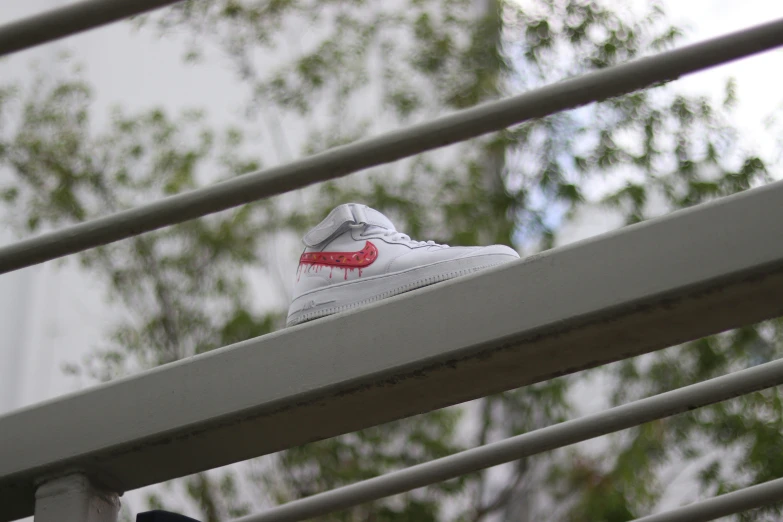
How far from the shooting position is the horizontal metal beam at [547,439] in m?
1.26

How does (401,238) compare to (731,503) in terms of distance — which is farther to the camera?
(401,238)

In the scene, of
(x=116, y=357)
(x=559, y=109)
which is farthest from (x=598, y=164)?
(x=559, y=109)

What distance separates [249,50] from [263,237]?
78.3 inches

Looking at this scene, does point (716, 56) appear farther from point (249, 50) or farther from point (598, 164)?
point (249, 50)

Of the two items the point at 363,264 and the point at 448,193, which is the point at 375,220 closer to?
the point at 363,264

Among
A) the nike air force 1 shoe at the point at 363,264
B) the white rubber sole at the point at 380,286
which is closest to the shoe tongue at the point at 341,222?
the nike air force 1 shoe at the point at 363,264

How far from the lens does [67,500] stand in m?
1.25

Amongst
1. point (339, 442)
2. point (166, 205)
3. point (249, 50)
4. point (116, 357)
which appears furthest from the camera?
point (249, 50)

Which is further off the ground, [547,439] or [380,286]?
[380,286]

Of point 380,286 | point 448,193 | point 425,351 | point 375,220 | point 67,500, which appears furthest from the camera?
point 448,193

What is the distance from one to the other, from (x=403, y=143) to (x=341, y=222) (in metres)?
0.37

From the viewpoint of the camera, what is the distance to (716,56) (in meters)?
1.06

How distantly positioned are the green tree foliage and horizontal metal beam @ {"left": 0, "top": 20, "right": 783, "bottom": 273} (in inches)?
132

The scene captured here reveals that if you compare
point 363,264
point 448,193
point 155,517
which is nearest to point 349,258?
point 363,264
